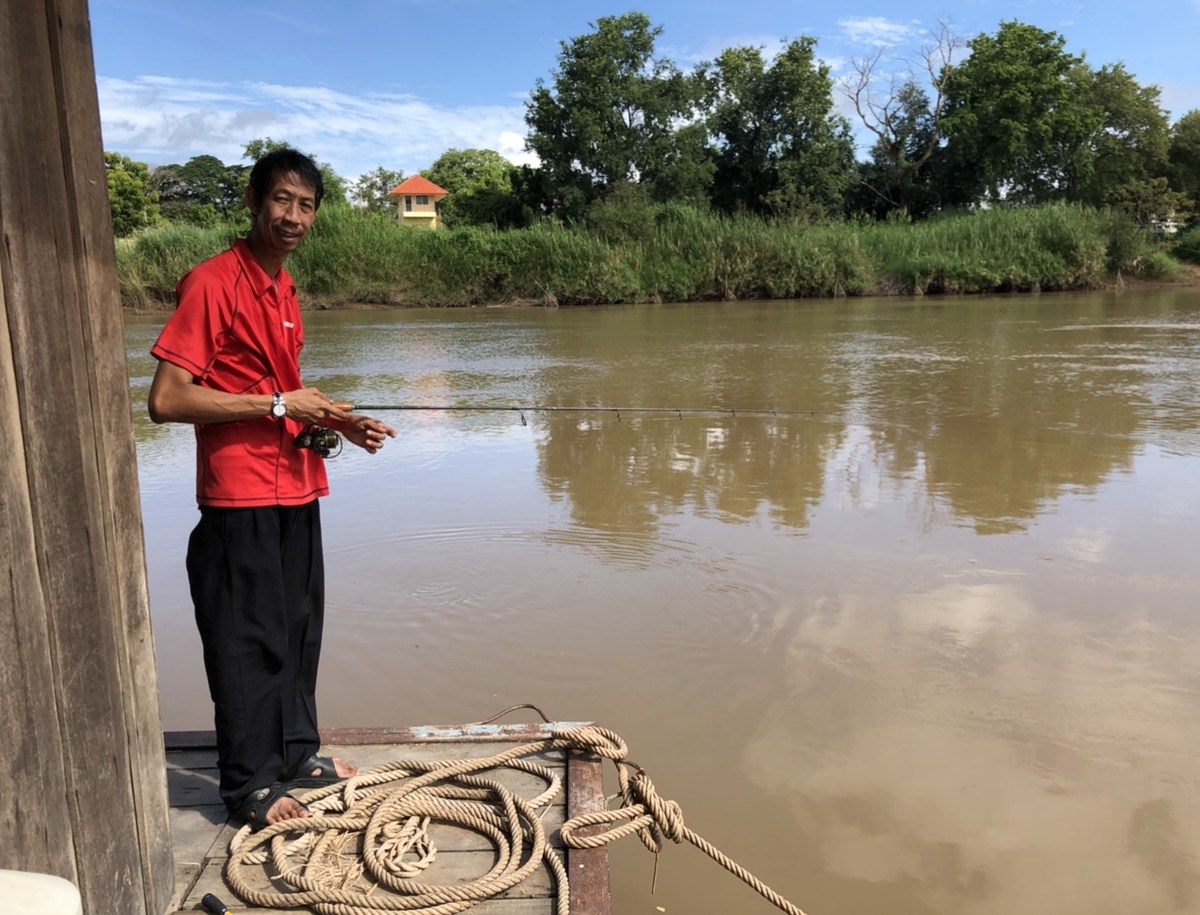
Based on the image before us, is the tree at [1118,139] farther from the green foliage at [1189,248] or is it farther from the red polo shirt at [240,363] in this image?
the red polo shirt at [240,363]

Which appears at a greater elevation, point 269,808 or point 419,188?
point 419,188

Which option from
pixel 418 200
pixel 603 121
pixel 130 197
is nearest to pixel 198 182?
pixel 130 197

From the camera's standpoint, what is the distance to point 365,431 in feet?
8.23

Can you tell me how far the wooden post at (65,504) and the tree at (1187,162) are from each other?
46.2m

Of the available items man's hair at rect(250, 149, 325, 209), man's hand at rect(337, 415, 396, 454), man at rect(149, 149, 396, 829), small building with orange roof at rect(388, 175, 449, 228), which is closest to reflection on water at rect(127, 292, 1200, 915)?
man at rect(149, 149, 396, 829)

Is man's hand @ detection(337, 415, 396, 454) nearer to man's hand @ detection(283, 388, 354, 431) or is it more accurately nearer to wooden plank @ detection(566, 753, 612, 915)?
man's hand @ detection(283, 388, 354, 431)

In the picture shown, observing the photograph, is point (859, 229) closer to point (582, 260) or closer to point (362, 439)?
point (582, 260)

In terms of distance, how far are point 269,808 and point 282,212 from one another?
1396 millimetres

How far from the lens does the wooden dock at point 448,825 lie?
2064mm

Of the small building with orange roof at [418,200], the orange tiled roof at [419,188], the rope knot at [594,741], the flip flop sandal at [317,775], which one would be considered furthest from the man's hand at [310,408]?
the orange tiled roof at [419,188]

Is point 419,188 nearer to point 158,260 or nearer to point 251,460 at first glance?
point 158,260

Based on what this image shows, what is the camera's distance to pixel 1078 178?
3838cm

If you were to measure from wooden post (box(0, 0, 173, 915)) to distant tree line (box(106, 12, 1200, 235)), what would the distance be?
35168 mm

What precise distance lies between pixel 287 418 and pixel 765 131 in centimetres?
4058
